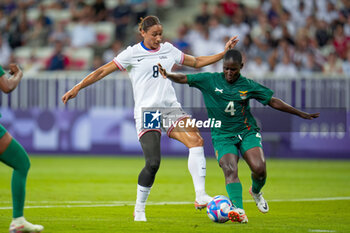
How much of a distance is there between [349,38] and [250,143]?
13.7m

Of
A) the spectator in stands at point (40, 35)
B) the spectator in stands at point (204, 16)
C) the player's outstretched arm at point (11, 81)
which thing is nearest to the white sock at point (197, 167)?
the player's outstretched arm at point (11, 81)

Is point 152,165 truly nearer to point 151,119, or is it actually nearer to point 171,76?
point 151,119

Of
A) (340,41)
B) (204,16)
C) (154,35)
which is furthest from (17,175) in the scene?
(204,16)

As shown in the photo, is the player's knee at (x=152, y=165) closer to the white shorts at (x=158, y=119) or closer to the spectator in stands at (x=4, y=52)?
the white shorts at (x=158, y=119)

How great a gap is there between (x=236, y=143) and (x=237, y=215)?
3.47 feet

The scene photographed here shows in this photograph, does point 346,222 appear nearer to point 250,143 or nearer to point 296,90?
point 250,143

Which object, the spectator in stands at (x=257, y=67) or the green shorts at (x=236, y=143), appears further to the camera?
the spectator in stands at (x=257, y=67)

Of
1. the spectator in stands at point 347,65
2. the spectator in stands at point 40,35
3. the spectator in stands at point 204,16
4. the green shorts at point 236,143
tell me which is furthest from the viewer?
the spectator in stands at point 40,35

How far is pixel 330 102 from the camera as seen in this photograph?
20.2 m

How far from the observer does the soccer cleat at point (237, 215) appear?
338 inches

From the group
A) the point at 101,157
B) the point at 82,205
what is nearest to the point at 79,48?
the point at 101,157

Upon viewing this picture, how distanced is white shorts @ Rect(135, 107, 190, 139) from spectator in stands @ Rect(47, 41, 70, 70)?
42.3 feet

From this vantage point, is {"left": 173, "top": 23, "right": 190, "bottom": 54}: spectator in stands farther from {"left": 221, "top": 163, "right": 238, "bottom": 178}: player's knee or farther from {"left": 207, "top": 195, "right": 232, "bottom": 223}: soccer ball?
{"left": 207, "top": 195, "right": 232, "bottom": 223}: soccer ball

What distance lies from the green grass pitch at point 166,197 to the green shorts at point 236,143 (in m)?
0.89
